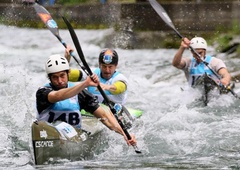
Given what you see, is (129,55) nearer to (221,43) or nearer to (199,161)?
(221,43)

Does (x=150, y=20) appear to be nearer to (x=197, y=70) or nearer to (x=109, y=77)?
(x=197, y=70)

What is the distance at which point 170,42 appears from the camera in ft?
64.0

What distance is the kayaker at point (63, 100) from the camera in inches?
289

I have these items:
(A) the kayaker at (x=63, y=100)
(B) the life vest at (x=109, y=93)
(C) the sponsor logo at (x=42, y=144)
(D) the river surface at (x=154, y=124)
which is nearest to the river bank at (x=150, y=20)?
(D) the river surface at (x=154, y=124)

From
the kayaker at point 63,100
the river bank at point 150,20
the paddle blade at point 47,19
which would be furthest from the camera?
the river bank at point 150,20

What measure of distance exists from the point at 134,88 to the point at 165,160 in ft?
23.7

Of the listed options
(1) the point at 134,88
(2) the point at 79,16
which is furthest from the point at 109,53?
(2) the point at 79,16

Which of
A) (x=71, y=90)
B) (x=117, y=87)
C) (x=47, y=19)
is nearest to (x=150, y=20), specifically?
(x=47, y=19)

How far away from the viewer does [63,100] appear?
298 inches

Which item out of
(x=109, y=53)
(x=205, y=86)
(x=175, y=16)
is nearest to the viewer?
(x=109, y=53)

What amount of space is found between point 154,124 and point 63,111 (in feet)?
9.41

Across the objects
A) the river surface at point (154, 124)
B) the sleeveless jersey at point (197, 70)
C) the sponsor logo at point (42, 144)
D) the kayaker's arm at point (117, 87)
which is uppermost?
the kayaker's arm at point (117, 87)

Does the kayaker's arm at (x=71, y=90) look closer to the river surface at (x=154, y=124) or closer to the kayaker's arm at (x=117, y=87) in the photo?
the river surface at (x=154, y=124)

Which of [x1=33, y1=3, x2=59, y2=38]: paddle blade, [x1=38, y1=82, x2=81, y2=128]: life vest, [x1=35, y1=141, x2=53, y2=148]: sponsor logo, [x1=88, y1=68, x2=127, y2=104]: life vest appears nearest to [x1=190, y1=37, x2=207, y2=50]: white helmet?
[x1=88, y1=68, x2=127, y2=104]: life vest
